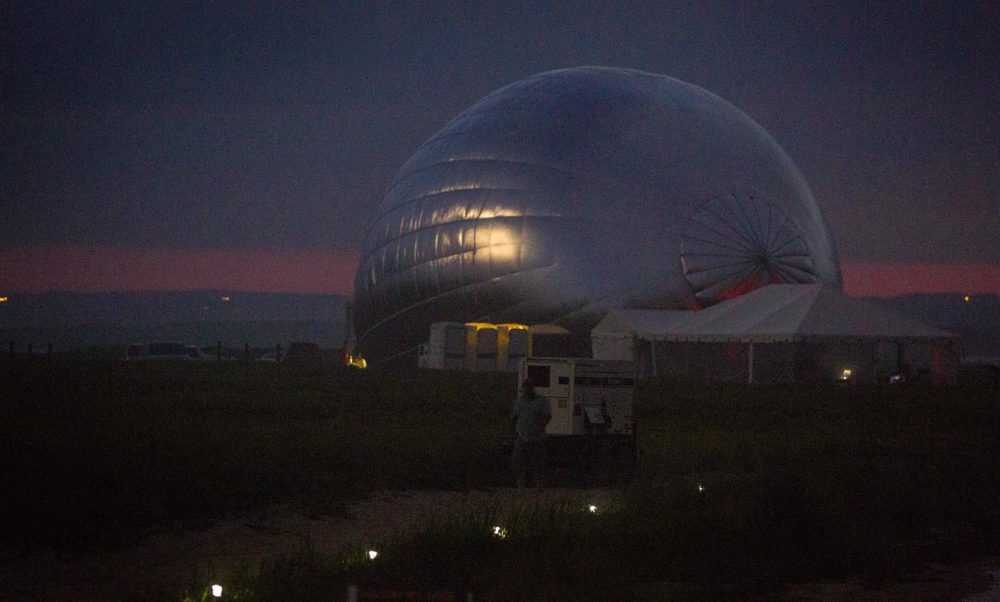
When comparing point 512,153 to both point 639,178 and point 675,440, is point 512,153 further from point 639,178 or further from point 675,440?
point 675,440

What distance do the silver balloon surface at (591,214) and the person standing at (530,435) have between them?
31.5m

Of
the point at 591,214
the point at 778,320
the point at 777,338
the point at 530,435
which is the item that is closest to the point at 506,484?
the point at 530,435

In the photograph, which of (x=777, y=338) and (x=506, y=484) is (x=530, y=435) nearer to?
(x=506, y=484)

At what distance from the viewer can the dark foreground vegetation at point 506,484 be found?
1122cm

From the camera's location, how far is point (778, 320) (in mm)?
43531

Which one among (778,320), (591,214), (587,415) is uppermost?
(591,214)

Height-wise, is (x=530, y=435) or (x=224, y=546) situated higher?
(x=530, y=435)

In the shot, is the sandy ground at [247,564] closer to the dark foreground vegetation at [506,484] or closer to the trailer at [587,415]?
the dark foreground vegetation at [506,484]

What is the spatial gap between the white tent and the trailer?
81.0ft

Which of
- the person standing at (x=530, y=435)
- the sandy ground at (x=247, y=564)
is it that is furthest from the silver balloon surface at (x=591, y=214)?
the sandy ground at (x=247, y=564)

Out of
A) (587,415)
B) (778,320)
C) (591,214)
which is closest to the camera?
(587,415)

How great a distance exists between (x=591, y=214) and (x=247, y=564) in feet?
124

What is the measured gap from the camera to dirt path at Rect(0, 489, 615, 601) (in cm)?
1029

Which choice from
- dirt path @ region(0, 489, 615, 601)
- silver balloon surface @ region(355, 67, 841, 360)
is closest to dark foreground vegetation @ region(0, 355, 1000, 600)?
dirt path @ region(0, 489, 615, 601)
